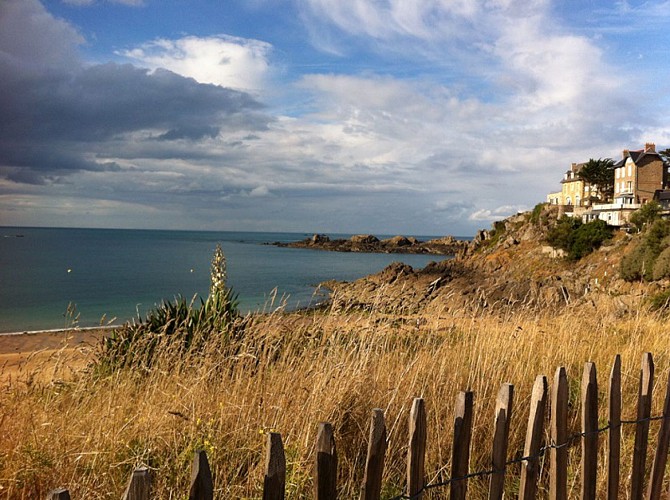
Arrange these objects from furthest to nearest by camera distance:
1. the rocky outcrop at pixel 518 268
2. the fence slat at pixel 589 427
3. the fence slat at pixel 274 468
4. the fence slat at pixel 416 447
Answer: the rocky outcrop at pixel 518 268, the fence slat at pixel 589 427, the fence slat at pixel 416 447, the fence slat at pixel 274 468

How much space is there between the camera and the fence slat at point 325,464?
1921 mm

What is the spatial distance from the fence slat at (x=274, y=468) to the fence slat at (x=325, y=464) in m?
0.17

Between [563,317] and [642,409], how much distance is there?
448cm

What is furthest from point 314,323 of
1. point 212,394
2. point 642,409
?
point 642,409

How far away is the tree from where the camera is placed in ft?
208

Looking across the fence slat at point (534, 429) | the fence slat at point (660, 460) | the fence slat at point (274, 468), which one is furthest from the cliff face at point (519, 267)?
the fence slat at point (274, 468)

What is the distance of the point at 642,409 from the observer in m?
3.32

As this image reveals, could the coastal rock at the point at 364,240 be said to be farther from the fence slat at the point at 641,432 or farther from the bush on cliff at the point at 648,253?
the fence slat at the point at 641,432

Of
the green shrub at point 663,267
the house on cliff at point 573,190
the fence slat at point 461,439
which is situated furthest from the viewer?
the house on cliff at point 573,190

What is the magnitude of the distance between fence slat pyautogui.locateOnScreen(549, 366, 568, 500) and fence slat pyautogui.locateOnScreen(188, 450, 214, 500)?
1.84 m

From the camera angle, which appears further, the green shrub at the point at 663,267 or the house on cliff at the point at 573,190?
the house on cliff at the point at 573,190

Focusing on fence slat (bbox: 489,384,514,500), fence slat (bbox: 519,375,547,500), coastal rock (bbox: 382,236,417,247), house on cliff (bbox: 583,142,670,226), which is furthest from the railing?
coastal rock (bbox: 382,236,417,247)

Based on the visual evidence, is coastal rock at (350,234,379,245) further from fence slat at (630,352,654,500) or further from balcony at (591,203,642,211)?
fence slat at (630,352,654,500)

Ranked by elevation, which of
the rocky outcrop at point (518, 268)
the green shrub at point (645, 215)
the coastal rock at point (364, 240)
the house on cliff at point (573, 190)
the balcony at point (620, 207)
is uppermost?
the house on cliff at point (573, 190)
